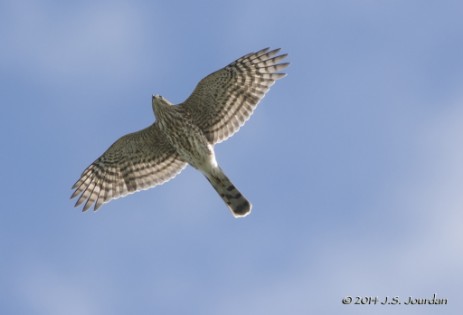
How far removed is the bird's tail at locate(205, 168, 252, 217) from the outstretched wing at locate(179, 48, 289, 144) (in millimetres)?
624

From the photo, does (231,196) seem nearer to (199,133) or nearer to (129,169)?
(199,133)

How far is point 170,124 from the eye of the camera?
12.9m

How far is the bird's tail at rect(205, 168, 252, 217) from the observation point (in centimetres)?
1275

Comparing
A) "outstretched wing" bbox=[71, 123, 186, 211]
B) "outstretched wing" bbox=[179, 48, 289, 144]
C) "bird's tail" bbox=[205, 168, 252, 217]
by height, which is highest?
"outstretched wing" bbox=[179, 48, 289, 144]

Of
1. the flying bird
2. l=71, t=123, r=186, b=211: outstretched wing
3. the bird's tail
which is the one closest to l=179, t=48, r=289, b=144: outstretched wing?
the flying bird

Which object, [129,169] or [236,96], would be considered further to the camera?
[129,169]

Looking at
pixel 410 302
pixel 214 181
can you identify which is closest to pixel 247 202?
pixel 214 181

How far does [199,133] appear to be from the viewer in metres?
12.9

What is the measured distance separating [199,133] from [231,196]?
1.19m

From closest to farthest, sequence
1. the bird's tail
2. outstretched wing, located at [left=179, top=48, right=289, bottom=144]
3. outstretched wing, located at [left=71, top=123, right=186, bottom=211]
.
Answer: the bird's tail
outstretched wing, located at [left=179, top=48, right=289, bottom=144]
outstretched wing, located at [left=71, top=123, right=186, bottom=211]

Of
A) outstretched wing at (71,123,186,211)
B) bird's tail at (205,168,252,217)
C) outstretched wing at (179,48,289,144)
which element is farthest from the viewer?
outstretched wing at (71,123,186,211)

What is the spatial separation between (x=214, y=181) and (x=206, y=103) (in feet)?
4.39

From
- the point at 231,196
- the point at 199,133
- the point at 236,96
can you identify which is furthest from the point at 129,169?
the point at 236,96

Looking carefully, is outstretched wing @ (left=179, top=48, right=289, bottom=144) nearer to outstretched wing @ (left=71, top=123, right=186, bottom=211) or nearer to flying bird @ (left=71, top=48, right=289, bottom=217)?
flying bird @ (left=71, top=48, right=289, bottom=217)
